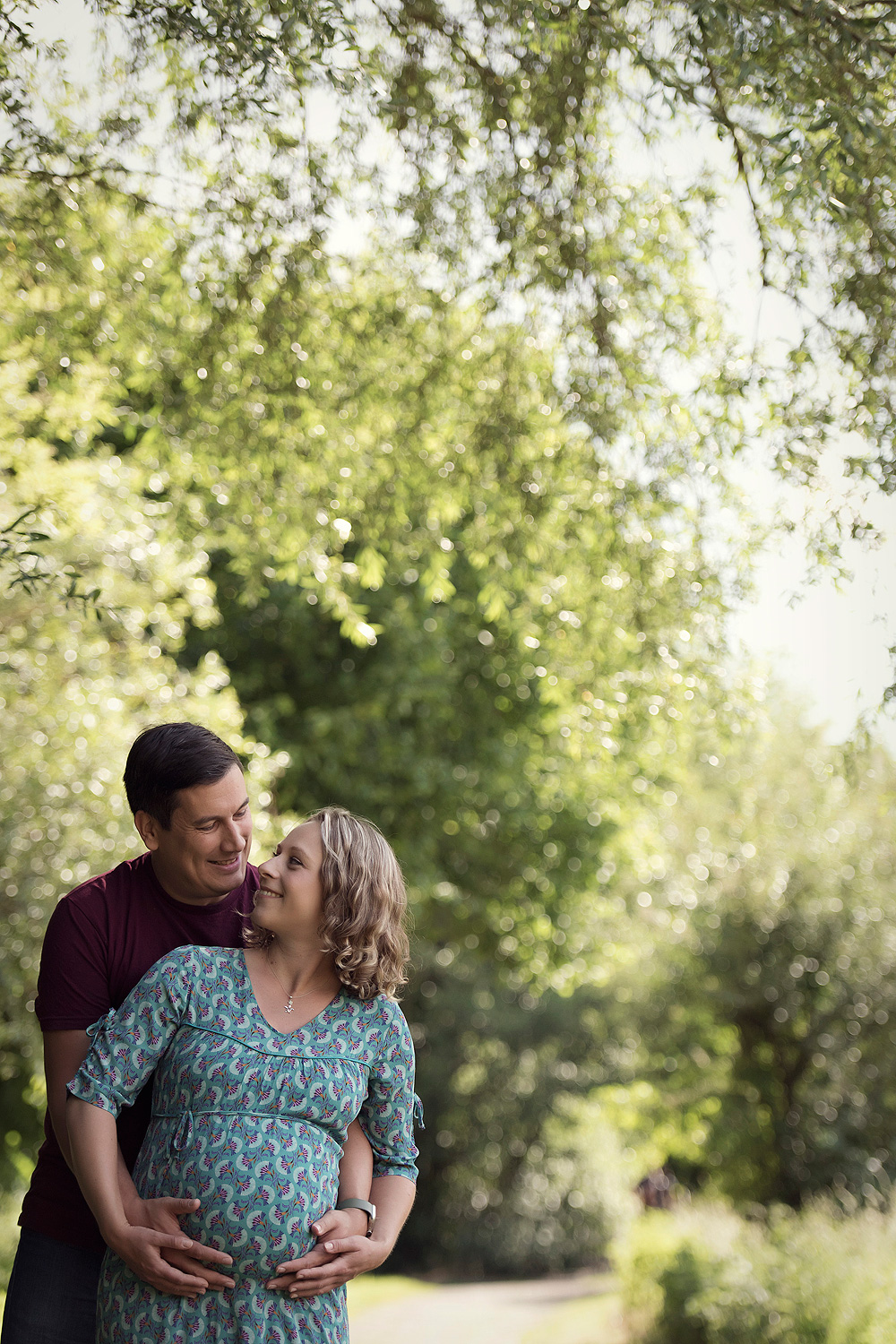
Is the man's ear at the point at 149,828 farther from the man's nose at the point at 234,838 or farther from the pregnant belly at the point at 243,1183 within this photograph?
the pregnant belly at the point at 243,1183

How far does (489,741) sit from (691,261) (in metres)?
6.66

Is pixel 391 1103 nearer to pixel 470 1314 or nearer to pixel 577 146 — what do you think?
pixel 577 146

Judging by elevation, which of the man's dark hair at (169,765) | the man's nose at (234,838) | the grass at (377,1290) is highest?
the man's dark hair at (169,765)

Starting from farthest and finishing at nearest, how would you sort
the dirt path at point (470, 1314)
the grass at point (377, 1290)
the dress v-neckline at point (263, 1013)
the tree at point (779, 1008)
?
the grass at point (377, 1290) → the tree at point (779, 1008) → the dirt path at point (470, 1314) → the dress v-neckline at point (263, 1013)

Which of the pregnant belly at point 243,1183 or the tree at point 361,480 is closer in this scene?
the pregnant belly at point 243,1183

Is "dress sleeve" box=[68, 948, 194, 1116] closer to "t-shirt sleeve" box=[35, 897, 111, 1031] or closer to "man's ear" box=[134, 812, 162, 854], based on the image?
"t-shirt sleeve" box=[35, 897, 111, 1031]

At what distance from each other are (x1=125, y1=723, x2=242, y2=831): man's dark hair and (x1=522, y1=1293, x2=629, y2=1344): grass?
40.6 ft

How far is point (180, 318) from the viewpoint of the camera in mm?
6438

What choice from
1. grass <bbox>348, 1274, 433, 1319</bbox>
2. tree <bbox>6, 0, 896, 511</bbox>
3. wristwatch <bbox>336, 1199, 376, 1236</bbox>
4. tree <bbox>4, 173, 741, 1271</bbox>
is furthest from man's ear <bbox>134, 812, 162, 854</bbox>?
grass <bbox>348, 1274, 433, 1319</bbox>

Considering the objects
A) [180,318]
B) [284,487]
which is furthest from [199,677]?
[180,318]

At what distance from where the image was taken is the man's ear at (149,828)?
2.59 metres

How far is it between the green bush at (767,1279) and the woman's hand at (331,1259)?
6.37 m

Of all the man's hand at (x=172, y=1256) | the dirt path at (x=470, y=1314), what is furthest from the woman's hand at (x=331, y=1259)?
the dirt path at (x=470, y=1314)

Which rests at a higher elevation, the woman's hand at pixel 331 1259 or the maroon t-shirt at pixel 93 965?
the maroon t-shirt at pixel 93 965
